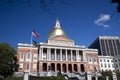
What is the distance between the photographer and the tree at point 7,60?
47.7m

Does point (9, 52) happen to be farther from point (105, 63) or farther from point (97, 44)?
point (97, 44)

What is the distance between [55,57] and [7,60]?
2547 cm

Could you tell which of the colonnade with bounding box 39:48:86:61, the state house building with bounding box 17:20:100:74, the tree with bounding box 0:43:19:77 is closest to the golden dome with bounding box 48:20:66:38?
the state house building with bounding box 17:20:100:74

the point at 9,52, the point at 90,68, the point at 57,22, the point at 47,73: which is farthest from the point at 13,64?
the point at 57,22

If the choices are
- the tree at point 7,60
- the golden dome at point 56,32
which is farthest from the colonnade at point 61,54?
the tree at point 7,60

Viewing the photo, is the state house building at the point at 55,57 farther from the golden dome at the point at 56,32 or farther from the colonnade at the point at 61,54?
the golden dome at the point at 56,32

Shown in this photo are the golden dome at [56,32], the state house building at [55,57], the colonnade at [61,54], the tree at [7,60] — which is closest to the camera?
the tree at [7,60]

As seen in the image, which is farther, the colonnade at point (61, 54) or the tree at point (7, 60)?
the colonnade at point (61, 54)

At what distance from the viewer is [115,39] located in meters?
167

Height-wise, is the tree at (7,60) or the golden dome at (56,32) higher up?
the golden dome at (56,32)

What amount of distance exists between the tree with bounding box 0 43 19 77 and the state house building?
1667 centimetres

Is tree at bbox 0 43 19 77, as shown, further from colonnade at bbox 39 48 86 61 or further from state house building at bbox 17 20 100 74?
colonnade at bbox 39 48 86 61

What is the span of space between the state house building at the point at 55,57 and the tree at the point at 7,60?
16.7 meters

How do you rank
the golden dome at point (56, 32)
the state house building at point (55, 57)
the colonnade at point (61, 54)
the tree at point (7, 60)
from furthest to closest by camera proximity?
1. the golden dome at point (56, 32)
2. the colonnade at point (61, 54)
3. the state house building at point (55, 57)
4. the tree at point (7, 60)
